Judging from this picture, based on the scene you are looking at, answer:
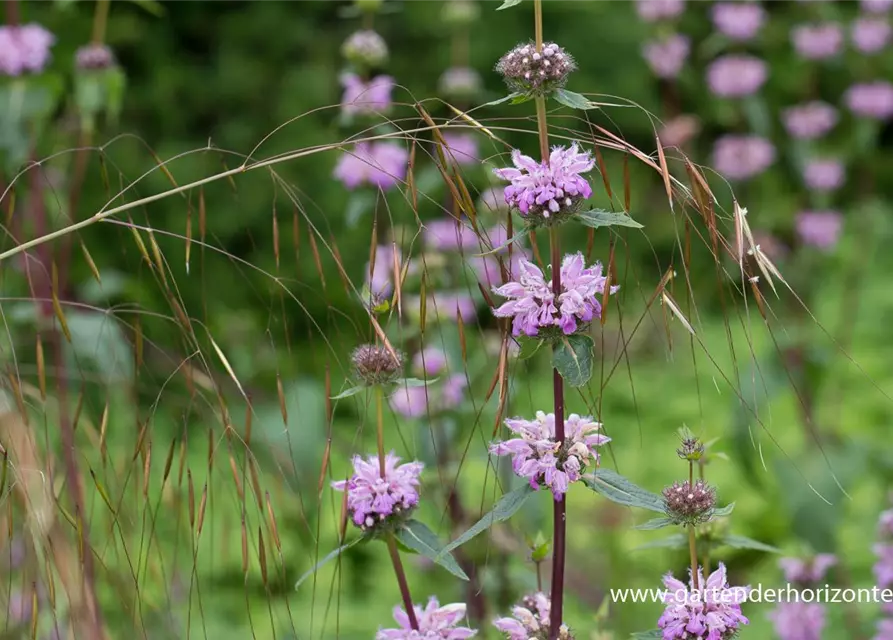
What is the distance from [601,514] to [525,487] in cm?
134

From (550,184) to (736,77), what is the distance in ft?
6.78

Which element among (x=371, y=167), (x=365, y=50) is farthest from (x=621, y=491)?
(x=365, y=50)

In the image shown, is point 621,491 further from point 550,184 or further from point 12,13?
point 12,13

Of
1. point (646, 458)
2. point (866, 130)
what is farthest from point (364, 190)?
point (866, 130)

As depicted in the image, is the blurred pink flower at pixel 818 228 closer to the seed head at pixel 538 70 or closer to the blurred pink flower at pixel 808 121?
the blurred pink flower at pixel 808 121

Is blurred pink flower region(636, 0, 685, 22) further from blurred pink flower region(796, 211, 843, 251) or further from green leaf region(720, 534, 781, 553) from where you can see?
green leaf region(720, 534, 781, 553)

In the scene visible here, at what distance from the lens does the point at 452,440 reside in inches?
63.9

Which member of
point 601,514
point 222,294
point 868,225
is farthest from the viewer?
point 222,294

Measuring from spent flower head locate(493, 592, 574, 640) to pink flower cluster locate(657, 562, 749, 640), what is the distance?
0.24ft

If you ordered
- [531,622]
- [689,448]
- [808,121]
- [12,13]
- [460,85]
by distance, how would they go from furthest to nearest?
[808,121], [460,85], [12,13], [531,622], [689,448]

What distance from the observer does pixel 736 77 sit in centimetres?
262

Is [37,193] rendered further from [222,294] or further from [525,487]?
[222,294]

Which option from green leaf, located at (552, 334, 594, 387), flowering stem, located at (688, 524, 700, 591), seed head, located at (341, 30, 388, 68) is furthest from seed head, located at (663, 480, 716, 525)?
seed head, located at (341, 30, 388, 68)

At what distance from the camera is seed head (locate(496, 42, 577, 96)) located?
726mm
